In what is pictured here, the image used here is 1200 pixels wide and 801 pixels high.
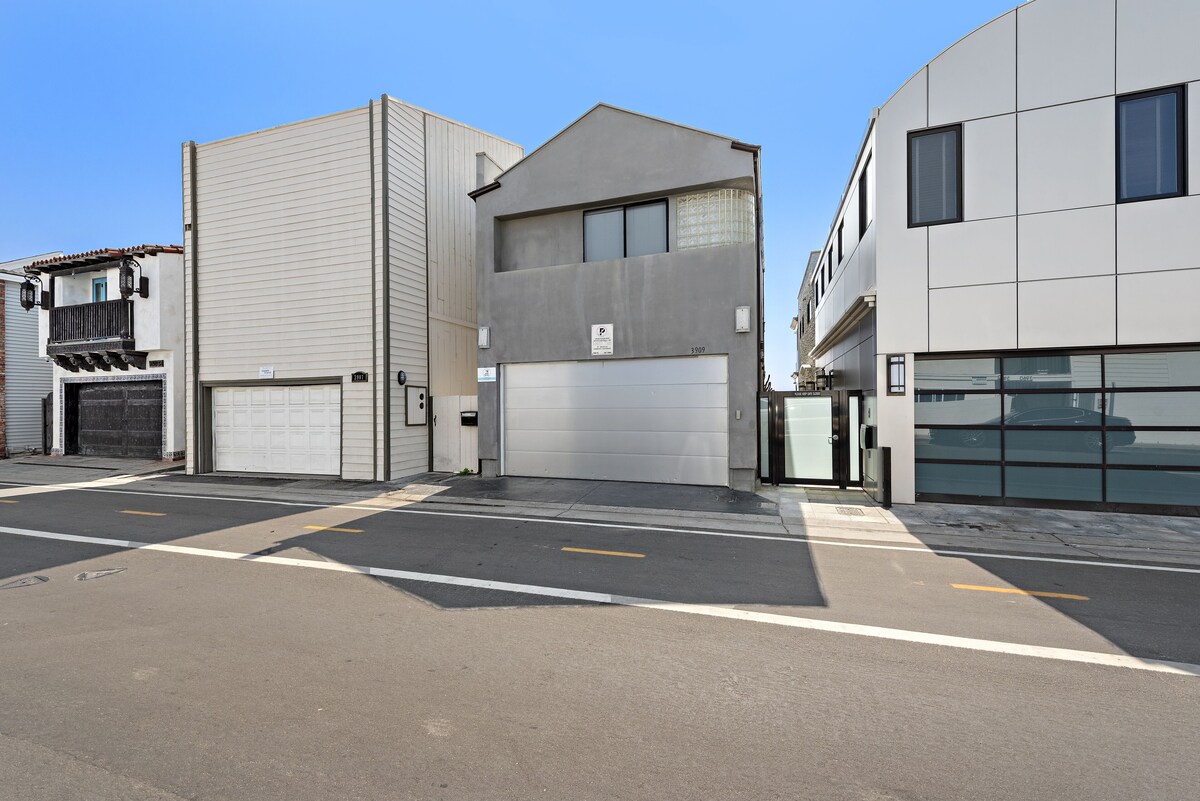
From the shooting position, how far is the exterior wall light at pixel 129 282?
17.0 metres

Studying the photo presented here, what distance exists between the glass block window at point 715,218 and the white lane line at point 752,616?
8962 mm

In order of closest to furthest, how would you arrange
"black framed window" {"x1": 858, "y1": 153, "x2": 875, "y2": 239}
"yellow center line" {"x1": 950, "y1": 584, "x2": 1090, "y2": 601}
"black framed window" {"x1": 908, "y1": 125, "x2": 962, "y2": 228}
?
"yellow center line" {"x1": 950, "y1": 584, "x2": 1090, "y2": 601}, "black framed window" {"x1": 908, "y1": 125, "x2": 962, "y2": 228}, "black framed window" {"x1": 858, "y1": 153, "x2": 875, "y2": 239}

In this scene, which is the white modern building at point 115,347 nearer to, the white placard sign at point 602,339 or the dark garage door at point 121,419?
the dark garage door at point 121,419

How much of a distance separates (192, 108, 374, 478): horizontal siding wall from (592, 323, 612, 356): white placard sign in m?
5.67

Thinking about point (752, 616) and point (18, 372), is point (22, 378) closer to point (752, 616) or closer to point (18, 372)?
point (18, 372)

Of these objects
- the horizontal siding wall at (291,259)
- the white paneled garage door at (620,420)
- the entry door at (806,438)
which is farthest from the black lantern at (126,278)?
the entry door at (806,438)

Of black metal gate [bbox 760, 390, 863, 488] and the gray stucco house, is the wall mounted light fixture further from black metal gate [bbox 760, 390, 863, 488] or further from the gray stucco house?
black metal gate [bbox 760, 390, 863, 488]

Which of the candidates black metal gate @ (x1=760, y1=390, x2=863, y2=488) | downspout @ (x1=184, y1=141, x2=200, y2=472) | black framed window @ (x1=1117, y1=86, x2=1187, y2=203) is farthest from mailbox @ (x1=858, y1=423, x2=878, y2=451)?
downspout @ (x1=184, y1=141, x2=200, y2=472)

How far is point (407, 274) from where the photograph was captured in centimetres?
1420

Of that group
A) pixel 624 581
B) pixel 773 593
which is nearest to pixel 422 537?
pixel 624 581

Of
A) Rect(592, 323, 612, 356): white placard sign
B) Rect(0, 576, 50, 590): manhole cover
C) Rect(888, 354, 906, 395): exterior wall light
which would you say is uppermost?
Rect(592, 323, 612, 356): white placard sign

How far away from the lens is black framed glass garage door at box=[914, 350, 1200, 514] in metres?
9.06

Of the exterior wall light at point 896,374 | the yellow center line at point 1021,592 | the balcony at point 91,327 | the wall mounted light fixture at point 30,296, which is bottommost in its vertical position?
the yellow center line at point 1021,592

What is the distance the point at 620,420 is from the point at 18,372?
24513 mm
